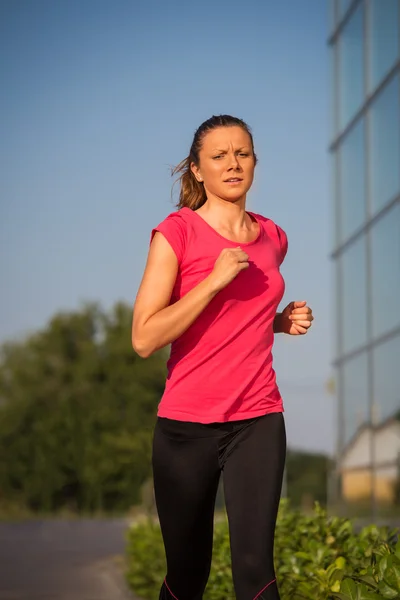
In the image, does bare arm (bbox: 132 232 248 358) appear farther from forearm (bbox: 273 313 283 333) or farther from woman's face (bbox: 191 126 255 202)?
forearm (bbox: 273 313 283 333)

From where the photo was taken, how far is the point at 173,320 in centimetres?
345

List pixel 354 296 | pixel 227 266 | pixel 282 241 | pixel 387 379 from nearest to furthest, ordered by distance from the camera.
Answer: pixel 227 266 < pixel 282 241 < pixel 387 379 < pixel 354 296

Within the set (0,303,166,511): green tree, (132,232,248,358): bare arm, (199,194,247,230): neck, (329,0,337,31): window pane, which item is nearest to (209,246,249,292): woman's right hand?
(132,232,248,358): bare arm

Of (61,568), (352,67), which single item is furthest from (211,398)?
(352,67)

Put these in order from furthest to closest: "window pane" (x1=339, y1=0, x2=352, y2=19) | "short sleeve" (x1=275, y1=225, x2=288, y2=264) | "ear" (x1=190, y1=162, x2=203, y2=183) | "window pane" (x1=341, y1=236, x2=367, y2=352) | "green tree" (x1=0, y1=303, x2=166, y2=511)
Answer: "green tree" (x1=0, y1=303, x2=166, y2=511) < "window pane" (x1=339, y1=0, x2=352, y2=19) < "window pane" (x1=341, y1=236, x2=367, y2=352) < "short sleeve" (x1=275, y1=225, x2=288, y2=264) < "ear" (x1=190, y1=162, x2=203, y2=183)

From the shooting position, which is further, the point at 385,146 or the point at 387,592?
the point at 385,146

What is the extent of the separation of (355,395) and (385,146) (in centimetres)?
328

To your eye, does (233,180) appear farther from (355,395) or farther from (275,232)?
(355,395)

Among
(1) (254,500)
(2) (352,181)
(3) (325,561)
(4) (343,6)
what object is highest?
(4) (343,6)

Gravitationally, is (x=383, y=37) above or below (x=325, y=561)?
above

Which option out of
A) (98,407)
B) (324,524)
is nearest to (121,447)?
(98,407)

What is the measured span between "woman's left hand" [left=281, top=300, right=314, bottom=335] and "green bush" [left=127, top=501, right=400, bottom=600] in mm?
793

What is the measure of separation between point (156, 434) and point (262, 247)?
67cm

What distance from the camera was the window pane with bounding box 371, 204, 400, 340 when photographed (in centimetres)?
1332
